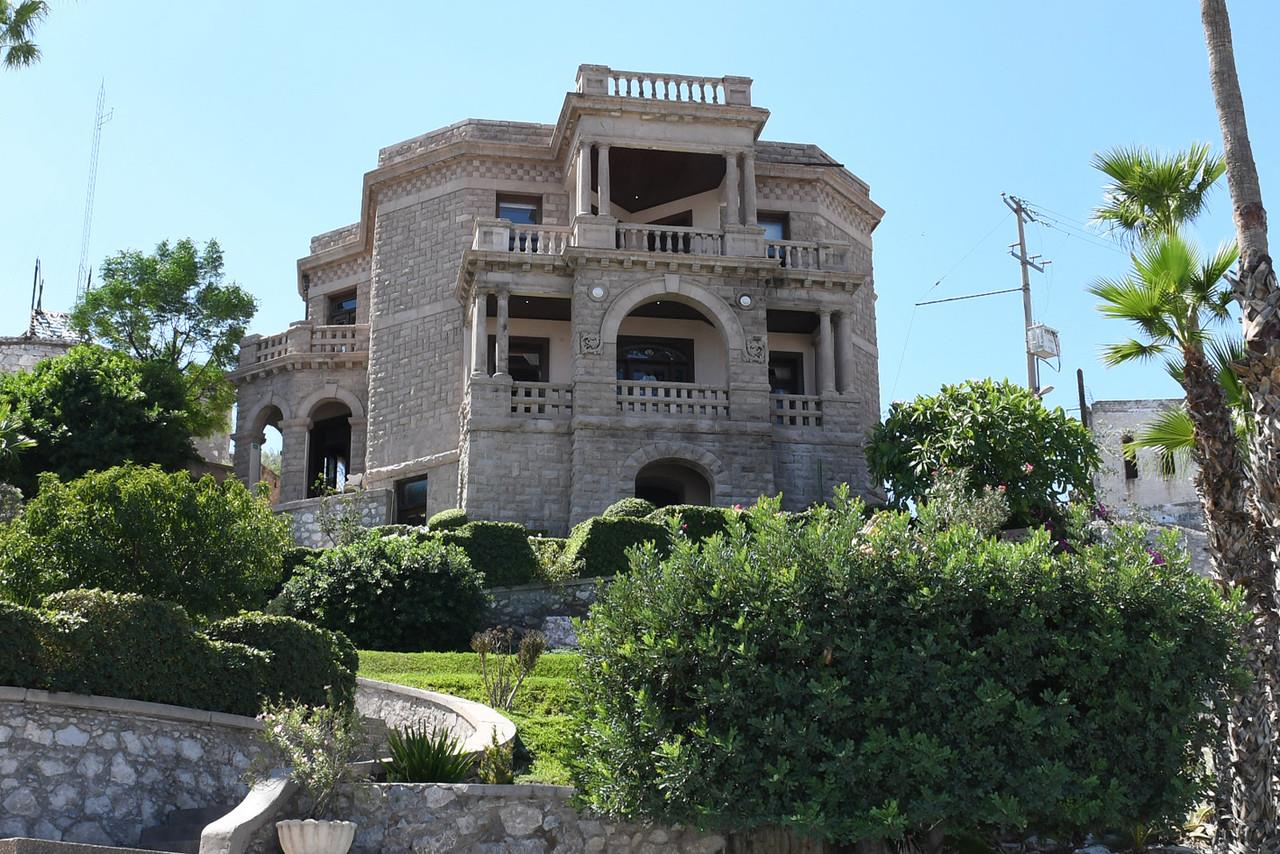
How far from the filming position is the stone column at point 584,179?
112ft

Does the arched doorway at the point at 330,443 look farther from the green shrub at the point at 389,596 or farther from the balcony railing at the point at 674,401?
the green shrub at the point at 389,596

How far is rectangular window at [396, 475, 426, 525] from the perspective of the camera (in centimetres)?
3612

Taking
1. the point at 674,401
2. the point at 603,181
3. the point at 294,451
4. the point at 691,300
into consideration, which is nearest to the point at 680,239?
the point at 691,300

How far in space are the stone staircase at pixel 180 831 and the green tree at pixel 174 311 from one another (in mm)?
28120

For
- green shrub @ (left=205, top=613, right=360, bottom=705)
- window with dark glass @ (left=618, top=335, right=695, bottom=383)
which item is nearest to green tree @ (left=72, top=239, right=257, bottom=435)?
window with dark glass @ (left=618, top=335, right=695, bottom=383)

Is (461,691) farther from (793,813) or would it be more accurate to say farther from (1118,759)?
(1118,759)

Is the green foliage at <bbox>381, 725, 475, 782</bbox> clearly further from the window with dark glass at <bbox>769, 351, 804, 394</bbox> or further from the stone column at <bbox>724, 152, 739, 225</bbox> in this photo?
the window with dark glass at <bbox>769, 351, 804, 394</bbox>

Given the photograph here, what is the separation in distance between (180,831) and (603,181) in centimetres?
2370

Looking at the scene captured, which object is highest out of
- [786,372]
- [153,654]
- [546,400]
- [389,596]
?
[786,372]

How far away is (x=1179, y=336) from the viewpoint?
15.0 m

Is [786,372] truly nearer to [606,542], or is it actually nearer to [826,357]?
[826,357]

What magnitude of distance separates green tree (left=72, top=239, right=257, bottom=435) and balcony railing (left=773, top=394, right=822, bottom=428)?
1669 centimetres

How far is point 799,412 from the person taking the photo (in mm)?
33406

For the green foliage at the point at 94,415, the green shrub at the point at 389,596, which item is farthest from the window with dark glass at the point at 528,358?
the green shrub at the point at 389,596
